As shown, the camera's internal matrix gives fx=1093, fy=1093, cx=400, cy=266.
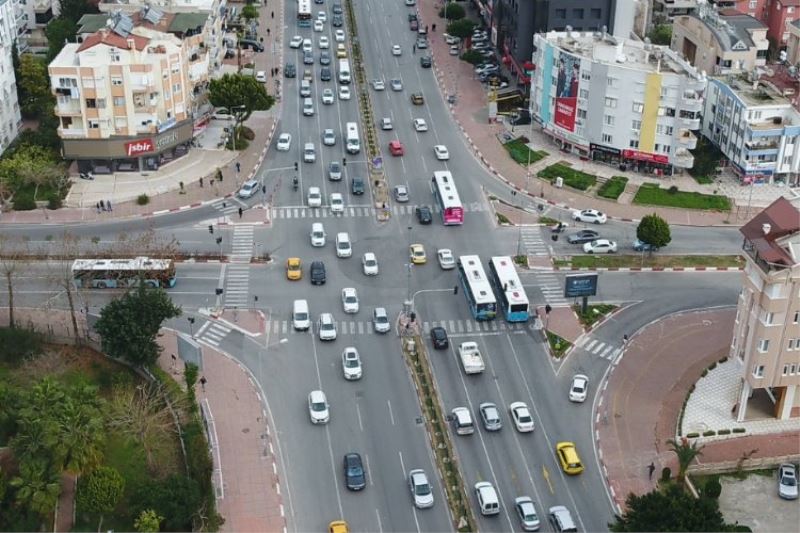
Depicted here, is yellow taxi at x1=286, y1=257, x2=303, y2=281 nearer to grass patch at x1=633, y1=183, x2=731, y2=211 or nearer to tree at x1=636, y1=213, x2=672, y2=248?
tree at x1=636, y1=213, x2=672, y2=248

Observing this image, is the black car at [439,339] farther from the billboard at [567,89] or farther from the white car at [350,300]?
the billboard at [567,89]

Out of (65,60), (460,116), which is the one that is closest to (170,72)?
(65,60)

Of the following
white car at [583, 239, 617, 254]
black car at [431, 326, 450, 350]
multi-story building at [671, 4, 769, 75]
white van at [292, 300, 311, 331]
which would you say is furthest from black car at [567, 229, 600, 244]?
multi-story building at [671, 4, 769, 75]

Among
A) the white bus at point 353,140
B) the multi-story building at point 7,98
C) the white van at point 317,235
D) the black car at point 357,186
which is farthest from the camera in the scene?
the white bus at point 353,140

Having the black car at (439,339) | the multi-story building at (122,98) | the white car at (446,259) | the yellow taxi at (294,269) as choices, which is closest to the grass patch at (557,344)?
the black car at (439,339)

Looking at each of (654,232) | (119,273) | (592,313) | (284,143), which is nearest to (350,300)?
(119,273)

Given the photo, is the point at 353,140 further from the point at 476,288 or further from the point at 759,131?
the point at 759,131

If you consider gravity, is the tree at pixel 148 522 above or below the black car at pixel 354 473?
above
